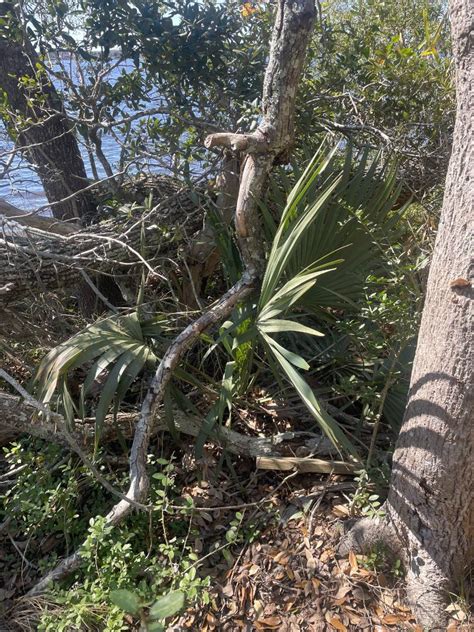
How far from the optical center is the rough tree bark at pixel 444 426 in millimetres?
1484

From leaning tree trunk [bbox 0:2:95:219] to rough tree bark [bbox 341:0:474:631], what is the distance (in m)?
2.14

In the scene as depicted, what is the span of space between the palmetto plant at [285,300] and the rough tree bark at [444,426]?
0.94ft

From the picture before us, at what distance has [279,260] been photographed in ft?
6.90

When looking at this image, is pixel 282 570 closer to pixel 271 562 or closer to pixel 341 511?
pixel 271 562

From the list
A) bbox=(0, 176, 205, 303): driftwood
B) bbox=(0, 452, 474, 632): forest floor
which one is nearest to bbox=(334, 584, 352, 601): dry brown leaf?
bbox=(0, 452, 474, 632): forest floor

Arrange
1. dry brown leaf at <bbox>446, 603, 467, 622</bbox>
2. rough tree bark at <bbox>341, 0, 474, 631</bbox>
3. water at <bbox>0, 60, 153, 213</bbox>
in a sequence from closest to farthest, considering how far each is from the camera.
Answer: rough tree bark at <bbox>341, 0, 474, 631</bbox> → dry brown leaf at <bbox>446, 603, 467, 622</bbox> → water at <bbox>0, 60, 153, 213</bbox>

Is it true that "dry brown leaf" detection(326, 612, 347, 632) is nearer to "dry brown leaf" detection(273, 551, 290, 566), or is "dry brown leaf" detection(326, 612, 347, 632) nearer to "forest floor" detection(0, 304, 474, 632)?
"forest floor" detection(0, 304, 474, 632)

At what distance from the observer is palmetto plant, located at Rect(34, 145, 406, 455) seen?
2086 millimetres

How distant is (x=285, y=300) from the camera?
78.0 inches

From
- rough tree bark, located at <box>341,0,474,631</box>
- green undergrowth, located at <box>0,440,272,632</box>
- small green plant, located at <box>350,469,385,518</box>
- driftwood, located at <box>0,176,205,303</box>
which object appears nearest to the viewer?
rough tree bark, located at <box>341,0,474,631</box>

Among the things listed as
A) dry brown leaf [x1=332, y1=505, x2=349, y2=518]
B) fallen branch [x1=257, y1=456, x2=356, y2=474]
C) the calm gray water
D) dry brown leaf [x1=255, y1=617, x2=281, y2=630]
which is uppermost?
the calm gray water

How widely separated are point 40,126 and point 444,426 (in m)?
3.03

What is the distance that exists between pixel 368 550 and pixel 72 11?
10.2 ft

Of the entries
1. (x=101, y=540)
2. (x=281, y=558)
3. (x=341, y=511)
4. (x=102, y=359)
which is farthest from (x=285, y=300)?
(x=101, y=540)
